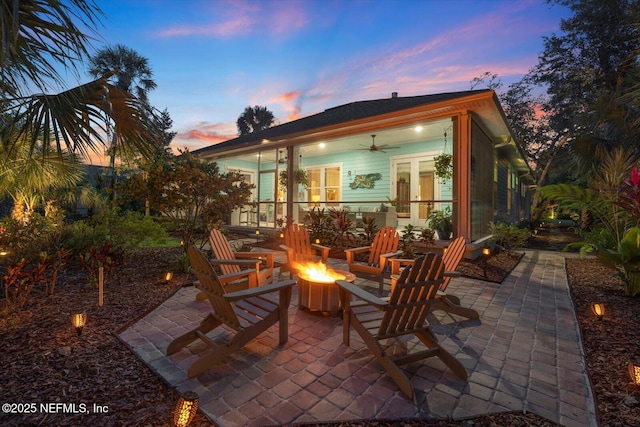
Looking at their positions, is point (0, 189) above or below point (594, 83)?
below

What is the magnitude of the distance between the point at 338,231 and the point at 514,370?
537 cm

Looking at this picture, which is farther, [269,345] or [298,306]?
[298,306]

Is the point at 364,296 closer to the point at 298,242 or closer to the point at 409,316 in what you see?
the point at 409,316

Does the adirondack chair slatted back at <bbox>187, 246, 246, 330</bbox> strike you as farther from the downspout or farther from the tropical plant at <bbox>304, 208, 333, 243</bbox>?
the downspout

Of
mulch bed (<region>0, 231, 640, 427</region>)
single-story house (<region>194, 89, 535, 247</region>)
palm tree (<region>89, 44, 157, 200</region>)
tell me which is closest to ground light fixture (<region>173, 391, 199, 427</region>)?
mulch bed (<region>0, 231, 640, 427</region>)

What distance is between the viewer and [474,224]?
738 centimetres

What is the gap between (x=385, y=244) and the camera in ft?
16.4

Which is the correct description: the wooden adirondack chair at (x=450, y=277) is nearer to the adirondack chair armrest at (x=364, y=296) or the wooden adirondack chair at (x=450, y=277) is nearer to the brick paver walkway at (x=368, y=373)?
the brick paver walkway at (x=368, y=373)

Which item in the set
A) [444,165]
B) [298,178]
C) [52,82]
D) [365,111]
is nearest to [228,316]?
[52,82]

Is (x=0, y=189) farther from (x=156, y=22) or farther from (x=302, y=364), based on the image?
(x=302, y=364)

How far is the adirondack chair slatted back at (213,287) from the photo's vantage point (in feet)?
7.58

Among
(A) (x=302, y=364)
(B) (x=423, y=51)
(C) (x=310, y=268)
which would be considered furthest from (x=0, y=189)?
(B) (x=423, y=51)

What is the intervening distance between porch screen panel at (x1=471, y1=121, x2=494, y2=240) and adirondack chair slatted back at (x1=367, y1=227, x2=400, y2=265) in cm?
322

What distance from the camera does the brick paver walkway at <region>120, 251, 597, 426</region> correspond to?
1.87 m
